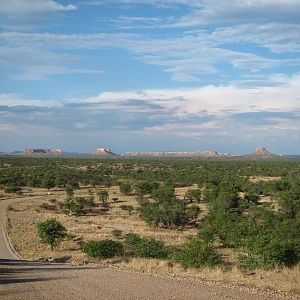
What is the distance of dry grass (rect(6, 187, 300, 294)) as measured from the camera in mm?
16859

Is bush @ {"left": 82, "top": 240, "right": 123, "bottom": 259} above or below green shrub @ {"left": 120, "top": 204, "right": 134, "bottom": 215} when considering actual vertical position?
above

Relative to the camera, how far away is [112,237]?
111 ft

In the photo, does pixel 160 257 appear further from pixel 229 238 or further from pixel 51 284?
pixel 51 284

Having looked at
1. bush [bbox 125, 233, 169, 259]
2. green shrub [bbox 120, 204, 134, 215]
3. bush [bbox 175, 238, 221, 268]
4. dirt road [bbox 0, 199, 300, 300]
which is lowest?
green shrub [bbox 120, 204, 134, 215]

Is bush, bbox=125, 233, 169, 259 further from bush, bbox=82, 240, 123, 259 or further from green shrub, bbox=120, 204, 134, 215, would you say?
green shrub, bbox=120, 204, 134, 215

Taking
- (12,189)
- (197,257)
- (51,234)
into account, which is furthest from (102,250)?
(12,189)

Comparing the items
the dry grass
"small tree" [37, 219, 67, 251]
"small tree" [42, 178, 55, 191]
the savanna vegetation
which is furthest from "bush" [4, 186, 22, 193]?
"small tree" [37, 219, 67, 251]

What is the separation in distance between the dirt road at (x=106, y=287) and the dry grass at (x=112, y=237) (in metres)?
1.62

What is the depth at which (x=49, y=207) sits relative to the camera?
55531 millimetres

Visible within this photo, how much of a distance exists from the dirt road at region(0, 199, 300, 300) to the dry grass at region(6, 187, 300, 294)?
1.62 meters

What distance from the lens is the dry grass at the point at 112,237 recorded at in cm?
1686

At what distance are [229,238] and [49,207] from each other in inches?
1217

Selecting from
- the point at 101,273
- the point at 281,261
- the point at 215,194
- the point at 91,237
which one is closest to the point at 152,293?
the point at 101,273

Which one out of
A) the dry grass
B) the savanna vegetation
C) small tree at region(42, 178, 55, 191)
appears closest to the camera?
the dry grass
